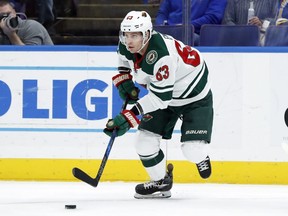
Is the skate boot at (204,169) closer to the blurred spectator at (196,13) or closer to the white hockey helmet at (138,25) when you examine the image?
the white hockey helmet at (138,25)

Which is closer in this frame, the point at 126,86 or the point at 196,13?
the point at 126,86

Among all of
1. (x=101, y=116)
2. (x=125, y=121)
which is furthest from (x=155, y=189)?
(x=101, y=116)

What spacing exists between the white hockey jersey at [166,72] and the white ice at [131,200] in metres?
0.58

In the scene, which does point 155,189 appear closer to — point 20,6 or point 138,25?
point 138,25

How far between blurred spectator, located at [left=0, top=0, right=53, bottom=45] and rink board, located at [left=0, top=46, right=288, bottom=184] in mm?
166

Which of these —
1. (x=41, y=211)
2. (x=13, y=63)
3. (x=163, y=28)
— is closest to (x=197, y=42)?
(x=163, y=28)

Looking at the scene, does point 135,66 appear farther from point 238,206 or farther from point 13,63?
point 13,63

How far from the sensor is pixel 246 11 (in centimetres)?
661

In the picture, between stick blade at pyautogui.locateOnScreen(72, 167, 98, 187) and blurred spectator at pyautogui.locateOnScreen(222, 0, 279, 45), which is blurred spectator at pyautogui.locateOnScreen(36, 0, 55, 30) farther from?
stick blade at pyautogui.locateOnScreen(72, 167, 98, 187)

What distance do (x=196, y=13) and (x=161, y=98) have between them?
1.64 meters

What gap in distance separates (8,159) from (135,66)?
165 cm

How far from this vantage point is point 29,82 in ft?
21.4

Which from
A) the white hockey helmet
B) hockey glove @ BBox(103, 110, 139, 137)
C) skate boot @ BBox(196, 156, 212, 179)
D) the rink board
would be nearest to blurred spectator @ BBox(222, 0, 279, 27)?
the rink board

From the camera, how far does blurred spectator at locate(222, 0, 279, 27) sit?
6.55m
